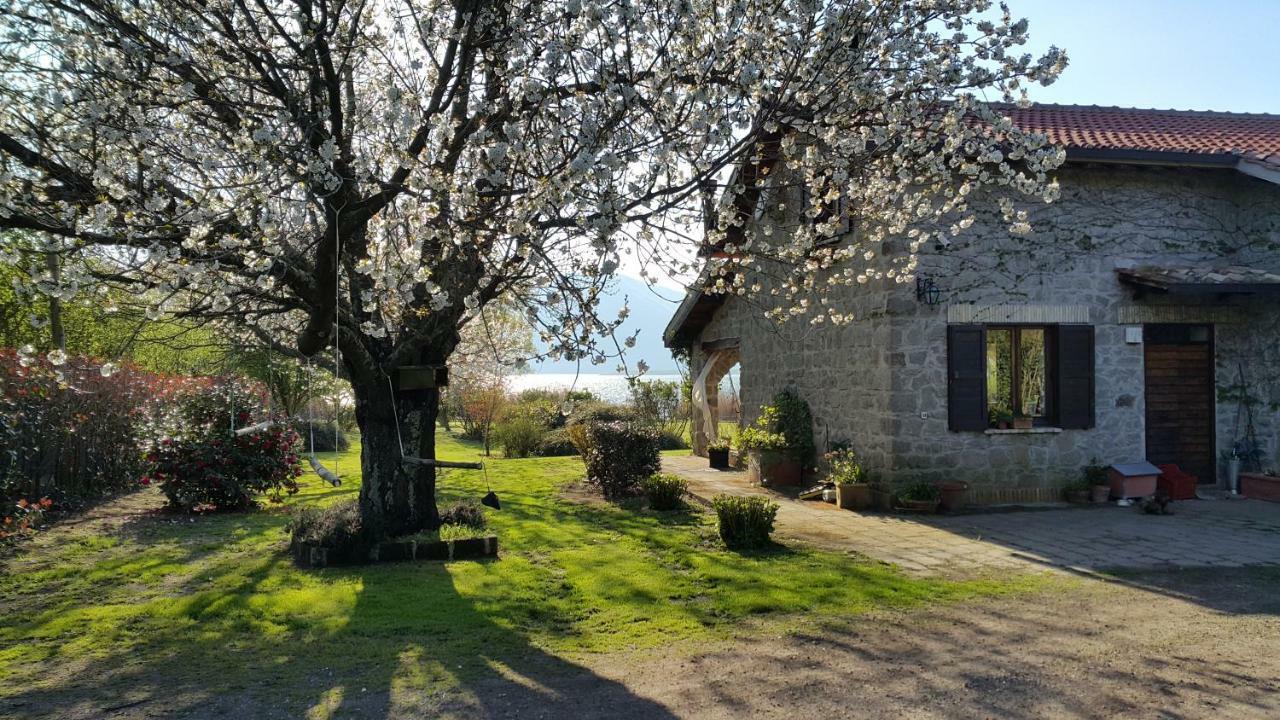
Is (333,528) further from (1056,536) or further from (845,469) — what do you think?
(1056,536)

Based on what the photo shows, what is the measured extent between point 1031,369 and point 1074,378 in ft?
1.77

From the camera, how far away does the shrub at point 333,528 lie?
7.38 m

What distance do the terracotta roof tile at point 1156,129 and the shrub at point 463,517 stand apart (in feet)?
25.6

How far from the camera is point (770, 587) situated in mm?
6520

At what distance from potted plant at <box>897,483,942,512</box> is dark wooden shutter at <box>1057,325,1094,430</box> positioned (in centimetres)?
210

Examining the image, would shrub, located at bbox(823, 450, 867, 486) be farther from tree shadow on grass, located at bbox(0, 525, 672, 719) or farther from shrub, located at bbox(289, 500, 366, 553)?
shrub, located at bbox(289, 500, 366, 553)

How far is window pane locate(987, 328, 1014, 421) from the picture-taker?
10945mm

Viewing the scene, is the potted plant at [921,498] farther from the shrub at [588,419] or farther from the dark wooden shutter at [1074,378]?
the shrub at [588,419]

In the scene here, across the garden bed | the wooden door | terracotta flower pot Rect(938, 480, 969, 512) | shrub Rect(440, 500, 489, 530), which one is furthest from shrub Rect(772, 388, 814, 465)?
the garden bed

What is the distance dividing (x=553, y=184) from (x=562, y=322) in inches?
42.7

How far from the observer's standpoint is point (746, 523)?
7855mm

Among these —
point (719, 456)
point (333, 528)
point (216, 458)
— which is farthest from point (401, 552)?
point (719, 456)

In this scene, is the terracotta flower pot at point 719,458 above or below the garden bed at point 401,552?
above

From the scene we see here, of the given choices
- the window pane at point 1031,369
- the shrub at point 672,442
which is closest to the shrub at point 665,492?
the window pane at point 1031,369
